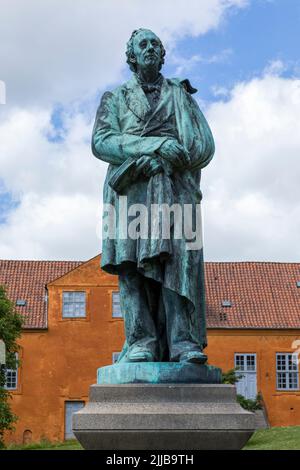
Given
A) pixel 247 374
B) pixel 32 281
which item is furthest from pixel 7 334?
pixel 247 374

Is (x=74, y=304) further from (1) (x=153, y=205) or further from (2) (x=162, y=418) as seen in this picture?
(2) (x=162, y=418)

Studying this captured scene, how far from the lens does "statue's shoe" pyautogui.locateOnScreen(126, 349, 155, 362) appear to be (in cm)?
610

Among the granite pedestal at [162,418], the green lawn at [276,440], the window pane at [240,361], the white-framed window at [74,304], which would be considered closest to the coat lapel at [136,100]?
the granite pedestal at [162,418]

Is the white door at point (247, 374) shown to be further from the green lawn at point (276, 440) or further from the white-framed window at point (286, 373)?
the green lawn at point (276, 440)

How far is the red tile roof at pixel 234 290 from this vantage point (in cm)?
4381

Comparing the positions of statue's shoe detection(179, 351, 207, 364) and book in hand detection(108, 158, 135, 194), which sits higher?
book in hand detection(108, 158, 135, 194)

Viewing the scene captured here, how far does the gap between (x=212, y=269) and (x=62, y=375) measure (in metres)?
9.51

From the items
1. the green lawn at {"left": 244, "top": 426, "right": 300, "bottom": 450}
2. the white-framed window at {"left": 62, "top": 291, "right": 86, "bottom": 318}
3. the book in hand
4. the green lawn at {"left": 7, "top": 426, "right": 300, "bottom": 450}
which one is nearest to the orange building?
the white-framed window at {"left": 62, "top": 291, "right": 86, "bottom": 318}

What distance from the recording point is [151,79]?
22.7 ft

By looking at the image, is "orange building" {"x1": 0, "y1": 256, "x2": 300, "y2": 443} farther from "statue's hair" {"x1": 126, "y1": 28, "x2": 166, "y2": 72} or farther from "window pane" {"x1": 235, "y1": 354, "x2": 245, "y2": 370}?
"statue's hair" {"x1": 126, "y1": 28, "x2": 166, "y2": 72}

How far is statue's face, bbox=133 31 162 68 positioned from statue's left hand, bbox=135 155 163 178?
2.87 feet

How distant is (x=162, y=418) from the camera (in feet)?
18.2

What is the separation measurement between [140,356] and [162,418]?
646mm

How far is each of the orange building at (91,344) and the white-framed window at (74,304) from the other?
0.16 ft
